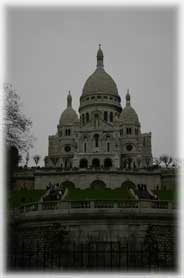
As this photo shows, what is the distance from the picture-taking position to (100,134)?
83500 millimetres

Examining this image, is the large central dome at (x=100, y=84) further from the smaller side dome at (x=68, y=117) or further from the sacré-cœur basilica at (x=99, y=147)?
the smaller side dome at (x=68, y=117)

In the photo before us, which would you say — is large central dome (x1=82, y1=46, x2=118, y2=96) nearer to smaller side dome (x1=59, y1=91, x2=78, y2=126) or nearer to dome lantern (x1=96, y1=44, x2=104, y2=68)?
dome lantern (x1=96, y1=44, x2=104, y2=68)

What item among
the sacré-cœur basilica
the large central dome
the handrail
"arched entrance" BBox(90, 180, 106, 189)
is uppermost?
the large central dome

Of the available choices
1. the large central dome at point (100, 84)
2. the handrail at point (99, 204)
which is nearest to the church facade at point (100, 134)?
the large central dome at point (100, 84)

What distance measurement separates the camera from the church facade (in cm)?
8088

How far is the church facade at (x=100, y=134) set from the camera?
80.9 m

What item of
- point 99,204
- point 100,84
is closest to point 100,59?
point 100,84

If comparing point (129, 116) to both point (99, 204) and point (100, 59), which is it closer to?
point (100, 59)

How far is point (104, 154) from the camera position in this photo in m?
80.5

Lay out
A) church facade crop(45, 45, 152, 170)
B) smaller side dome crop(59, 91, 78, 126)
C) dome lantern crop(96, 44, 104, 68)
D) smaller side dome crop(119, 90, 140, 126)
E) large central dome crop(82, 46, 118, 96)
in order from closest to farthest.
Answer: church facade crop(45, 45, 152, 170) < smaller side dome crop(119, 90, 140, 126) < smaller side dome crop(59, 91, 78, 126) < large central dome crop(82, 46, 118, 96) < dome lantern crop(96, 44, 104, 68)

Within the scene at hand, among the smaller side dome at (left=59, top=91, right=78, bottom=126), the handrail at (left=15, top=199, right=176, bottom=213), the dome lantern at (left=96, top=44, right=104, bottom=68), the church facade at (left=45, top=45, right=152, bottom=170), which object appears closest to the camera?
the handrail at (left=15, top=199, right=176, bottom=213)

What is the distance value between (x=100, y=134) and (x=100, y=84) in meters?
16.1

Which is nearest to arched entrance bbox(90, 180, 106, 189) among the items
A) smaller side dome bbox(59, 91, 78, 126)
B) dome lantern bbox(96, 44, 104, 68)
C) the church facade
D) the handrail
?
the church facade

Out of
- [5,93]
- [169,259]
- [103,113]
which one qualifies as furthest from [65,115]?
[169,259]
